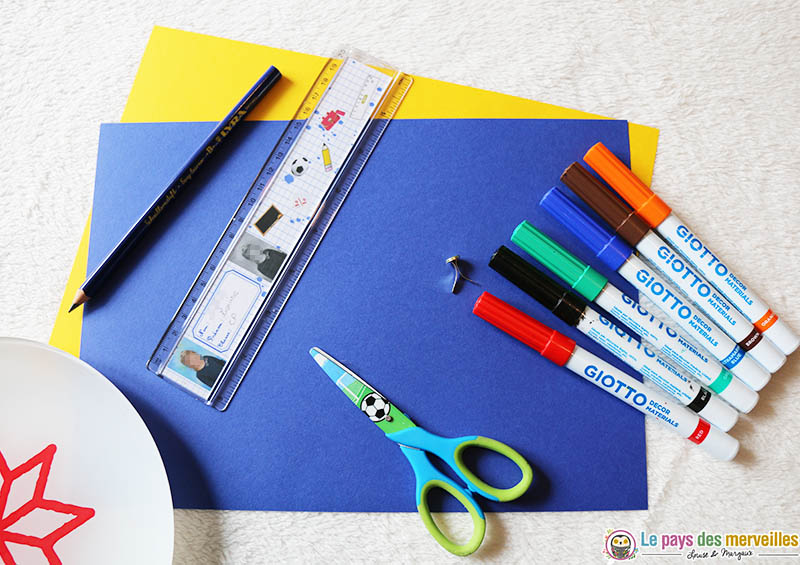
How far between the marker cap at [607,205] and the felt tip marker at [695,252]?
13mm

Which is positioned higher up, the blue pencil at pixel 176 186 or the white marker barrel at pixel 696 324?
the white marker barrel at pixel 696 324

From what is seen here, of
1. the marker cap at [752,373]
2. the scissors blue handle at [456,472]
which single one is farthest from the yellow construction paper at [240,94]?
the scissors blue handle at [456,472]

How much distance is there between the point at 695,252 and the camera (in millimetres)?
612

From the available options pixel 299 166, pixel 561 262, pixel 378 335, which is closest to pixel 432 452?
pixel 378 335

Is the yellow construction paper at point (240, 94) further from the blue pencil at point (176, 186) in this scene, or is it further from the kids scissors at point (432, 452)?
the kids scissors at point (432, 452)

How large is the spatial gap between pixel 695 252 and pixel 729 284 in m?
0.05

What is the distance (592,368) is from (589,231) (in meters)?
0.14

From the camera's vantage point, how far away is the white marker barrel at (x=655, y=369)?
1.98 ft

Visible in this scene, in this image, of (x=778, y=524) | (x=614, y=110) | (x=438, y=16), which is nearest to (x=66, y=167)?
(x=438, y=16)

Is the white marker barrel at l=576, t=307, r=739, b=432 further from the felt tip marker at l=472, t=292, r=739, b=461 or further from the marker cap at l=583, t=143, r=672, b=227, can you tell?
the marker cap at l=583, t=143, r=672, b=227

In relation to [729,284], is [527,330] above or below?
below

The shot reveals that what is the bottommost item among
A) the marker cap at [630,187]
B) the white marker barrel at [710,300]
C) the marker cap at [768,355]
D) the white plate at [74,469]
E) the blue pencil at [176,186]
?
the white plate at [74,469]

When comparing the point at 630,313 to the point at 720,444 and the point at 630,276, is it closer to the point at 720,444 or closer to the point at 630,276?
the point at 630,276

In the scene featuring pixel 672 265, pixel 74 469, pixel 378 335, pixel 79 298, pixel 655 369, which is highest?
pixel 672 265
